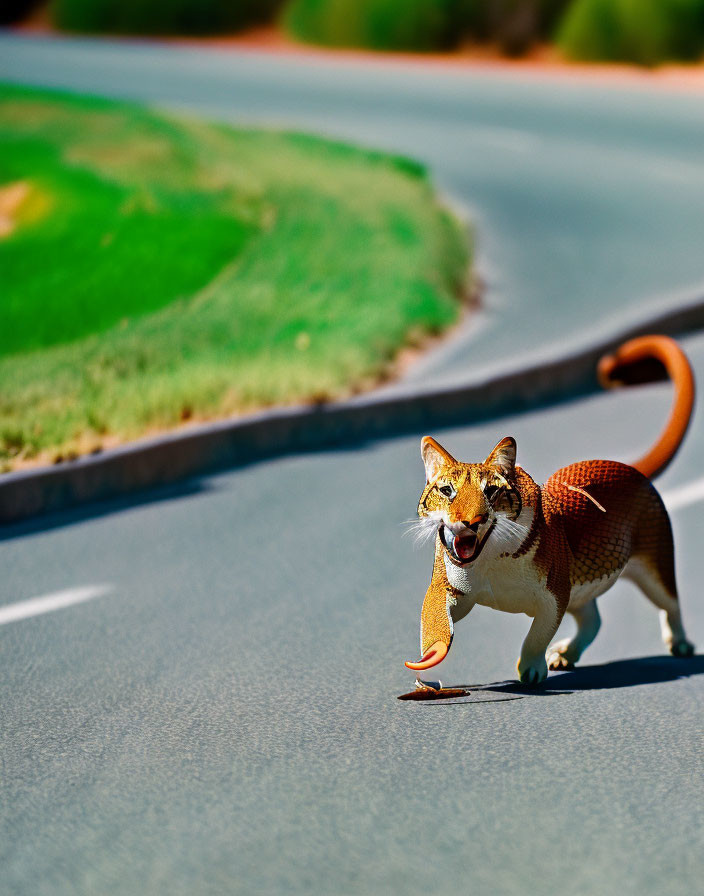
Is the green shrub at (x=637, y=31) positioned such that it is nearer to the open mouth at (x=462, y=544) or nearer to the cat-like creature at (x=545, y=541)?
the cat-like creature at (x=545, y=541)

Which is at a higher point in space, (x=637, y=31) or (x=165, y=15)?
(x=637, y=31)

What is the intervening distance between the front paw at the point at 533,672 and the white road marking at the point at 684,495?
347 centimetres

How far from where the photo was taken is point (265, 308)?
522 inches

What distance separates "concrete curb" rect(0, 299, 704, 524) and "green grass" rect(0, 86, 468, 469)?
0.34 meters

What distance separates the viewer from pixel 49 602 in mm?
7020

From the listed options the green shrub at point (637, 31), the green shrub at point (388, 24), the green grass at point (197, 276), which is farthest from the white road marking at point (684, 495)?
the green shrub at point (388, 24)

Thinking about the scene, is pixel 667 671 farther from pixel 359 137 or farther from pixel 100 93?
pixel 100 93

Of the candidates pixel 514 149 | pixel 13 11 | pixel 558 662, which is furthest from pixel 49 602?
pixel 13 11

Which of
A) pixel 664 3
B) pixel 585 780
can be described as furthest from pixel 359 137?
pixel 585 780

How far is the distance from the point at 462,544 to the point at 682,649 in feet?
6.78

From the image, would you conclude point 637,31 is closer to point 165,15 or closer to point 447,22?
point 447,22

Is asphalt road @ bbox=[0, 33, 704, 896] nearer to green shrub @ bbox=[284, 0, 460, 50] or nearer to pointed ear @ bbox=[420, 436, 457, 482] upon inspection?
pointed ear @ bbox=[420, 436, 457, 482]

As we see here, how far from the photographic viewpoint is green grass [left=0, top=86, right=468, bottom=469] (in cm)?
1030

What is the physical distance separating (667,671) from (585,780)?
4.64 ft
